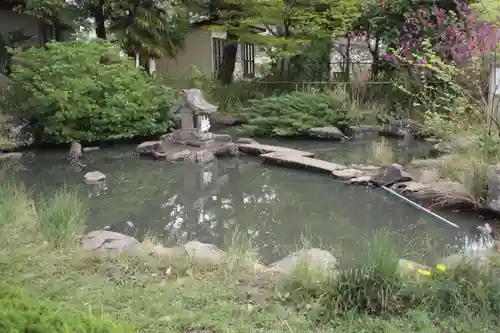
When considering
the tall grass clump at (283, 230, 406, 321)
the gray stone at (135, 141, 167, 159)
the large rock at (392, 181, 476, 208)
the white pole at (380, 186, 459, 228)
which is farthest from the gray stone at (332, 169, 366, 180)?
the tall grass clump at (283, 230, 406, 321)

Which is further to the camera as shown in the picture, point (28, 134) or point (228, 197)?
point (28, 134)

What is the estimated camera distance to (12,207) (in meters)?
5.01

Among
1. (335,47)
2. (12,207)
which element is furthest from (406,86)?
(12,207)

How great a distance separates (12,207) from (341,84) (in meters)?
9.83

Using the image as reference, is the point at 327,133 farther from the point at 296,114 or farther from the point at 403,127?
the point at 403,127

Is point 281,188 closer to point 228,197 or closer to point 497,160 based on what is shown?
point 228,197

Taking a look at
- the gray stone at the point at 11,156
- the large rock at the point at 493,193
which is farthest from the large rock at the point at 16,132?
the large rock at the point at 493,193

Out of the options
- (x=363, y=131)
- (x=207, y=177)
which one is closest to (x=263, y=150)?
(x=207, y=177)

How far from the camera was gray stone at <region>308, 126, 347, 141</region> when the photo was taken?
1158 cm

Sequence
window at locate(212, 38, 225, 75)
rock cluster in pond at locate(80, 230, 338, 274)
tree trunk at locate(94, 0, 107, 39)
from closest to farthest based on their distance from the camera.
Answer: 1. rock cluster in pond at locate(80, 230, 338, 274)
2. tree trunk at locate(94, 0, 107, 39)
3. window at locate(212, 38, 225, 75)

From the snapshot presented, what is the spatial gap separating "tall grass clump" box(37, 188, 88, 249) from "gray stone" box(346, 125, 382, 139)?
8.05 m

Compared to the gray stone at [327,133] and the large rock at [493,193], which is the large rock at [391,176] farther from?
Answer: the gray stone at [327,133]

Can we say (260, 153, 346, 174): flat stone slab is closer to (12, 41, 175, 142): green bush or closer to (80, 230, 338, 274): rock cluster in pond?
(12, 41, 175, 142): green bush

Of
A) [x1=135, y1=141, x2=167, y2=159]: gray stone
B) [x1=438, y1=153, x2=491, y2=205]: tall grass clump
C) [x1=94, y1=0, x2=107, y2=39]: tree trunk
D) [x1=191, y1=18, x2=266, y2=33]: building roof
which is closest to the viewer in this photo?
[x1=438, y1=153, x2=491, y2=205]: tall grass clump
